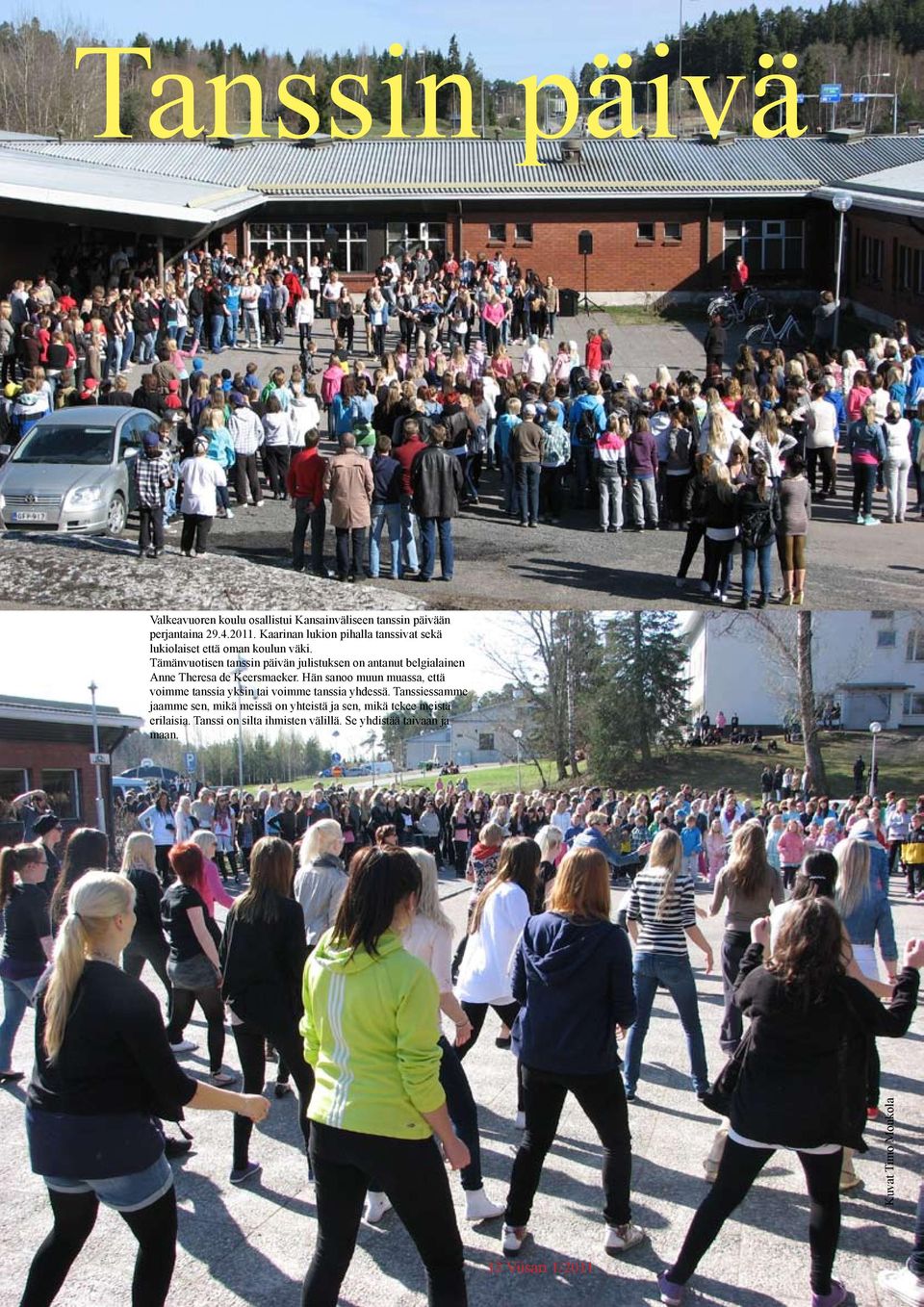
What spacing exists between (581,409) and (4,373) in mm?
8884

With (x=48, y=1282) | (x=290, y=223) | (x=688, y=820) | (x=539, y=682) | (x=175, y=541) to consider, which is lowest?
(x=688, y=820)

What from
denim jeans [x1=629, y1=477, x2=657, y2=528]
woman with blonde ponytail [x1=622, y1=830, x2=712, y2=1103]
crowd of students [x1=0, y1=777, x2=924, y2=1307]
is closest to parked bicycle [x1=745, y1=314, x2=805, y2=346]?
denim jeans [x1=629, y1=477, x2=657, y2=528]

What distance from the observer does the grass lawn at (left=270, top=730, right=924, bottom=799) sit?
1441 cm

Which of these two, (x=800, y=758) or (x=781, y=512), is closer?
(x=781, y=512)

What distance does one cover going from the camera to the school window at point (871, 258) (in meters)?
33.1

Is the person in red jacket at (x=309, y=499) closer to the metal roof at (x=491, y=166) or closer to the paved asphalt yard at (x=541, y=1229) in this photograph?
the paved asphalt yard at (x=541, y=1229)

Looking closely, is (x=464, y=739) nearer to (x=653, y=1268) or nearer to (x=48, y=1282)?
(x=653, y=1268)

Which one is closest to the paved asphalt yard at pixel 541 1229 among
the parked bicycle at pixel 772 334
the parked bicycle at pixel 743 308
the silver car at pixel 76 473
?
the silver car at pixel 76 473

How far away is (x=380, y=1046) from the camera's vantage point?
3.65m

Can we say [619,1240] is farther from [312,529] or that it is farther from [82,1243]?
[312,529]

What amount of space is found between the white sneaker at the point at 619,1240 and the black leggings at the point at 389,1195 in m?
1.15

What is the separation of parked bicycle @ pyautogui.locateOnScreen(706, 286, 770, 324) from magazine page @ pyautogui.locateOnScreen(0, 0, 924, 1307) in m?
0.21

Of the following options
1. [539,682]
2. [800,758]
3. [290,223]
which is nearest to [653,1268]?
[539,682]

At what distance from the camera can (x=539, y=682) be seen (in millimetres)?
12133
